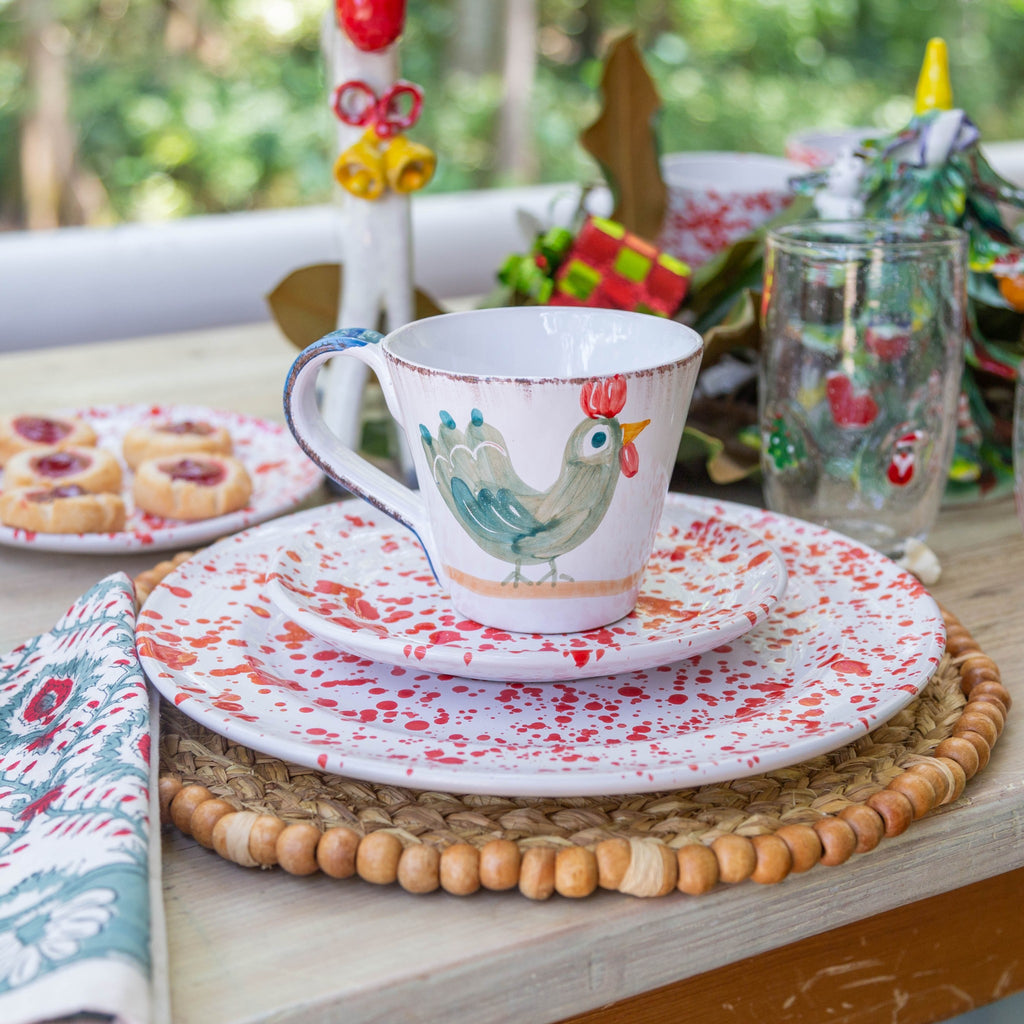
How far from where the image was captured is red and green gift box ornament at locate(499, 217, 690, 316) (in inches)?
30.3

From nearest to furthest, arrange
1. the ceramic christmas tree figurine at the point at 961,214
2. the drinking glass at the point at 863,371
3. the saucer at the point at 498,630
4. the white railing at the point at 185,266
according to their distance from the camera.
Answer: the saucer at the point at 498,630, the drinking glass at the point at 863,371, the ceramic christmas tree figurine at the point at 961,214, the white railing at the point at 185,266

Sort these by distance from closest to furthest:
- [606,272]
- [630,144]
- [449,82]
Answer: [606,272], [630,144], [449,82]

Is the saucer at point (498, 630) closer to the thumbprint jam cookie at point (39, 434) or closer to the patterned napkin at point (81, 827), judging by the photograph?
the patterned napkin at point (81, 827)

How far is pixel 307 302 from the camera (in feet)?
2.76

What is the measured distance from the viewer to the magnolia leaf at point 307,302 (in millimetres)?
834

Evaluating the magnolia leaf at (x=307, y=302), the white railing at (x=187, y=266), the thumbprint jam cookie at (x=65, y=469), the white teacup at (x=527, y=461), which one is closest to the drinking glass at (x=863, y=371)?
the white teacup at (x=527, y=461)

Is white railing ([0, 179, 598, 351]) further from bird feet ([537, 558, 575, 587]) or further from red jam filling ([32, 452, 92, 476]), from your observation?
bird feet ([537, 558, 575, 587])

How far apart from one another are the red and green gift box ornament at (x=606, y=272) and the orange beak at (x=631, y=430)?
0.32 metres

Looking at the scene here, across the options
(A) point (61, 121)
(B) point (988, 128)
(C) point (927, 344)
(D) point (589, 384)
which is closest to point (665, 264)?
(C) point (927, 344)

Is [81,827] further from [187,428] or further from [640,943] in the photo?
[187,428]

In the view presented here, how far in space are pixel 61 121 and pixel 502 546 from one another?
445 centimetres

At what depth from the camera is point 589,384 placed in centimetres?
43

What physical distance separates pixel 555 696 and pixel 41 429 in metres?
0.49

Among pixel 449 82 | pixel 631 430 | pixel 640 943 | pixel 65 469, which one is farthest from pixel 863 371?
pixel 449 82
